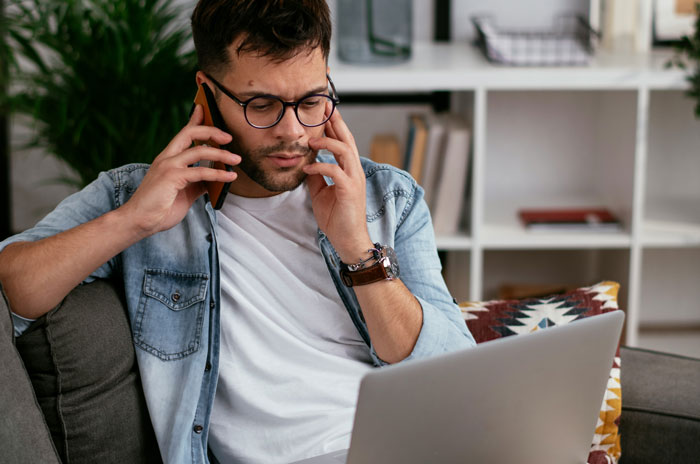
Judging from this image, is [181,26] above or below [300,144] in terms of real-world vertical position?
above

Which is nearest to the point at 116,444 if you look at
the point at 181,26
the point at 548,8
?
the point at 181,26

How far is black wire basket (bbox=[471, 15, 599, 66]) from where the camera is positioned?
96.9 inches

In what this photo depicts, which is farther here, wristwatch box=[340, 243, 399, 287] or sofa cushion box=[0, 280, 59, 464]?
wristwatch box=[340, 243, 399, 287]

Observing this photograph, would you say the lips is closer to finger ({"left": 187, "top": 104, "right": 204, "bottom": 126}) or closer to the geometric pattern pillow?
finger ({"left": 187, "top": 104, "right": 204, "bottom": 126})

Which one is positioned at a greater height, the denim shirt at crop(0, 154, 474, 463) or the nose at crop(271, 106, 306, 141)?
the nose at crop(271, 106, 306, 141)

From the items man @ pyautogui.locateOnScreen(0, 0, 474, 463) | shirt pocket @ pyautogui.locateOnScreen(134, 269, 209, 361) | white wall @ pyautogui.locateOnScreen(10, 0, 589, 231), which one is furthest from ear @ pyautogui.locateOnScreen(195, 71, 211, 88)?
white wall @ pyautogui.locateOnScreen(10, 0, 589, 231)

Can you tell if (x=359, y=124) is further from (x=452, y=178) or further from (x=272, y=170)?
(x=272, y=170)

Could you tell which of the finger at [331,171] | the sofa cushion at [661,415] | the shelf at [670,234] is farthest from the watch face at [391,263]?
the shelf at [670,234]

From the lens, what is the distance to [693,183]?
2.92 metres

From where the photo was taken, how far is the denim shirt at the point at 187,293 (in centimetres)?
137

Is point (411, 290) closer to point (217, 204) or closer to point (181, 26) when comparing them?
point (217, 204)

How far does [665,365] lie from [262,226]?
0.86 m

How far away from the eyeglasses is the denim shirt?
19 cm

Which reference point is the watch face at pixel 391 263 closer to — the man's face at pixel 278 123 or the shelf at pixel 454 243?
the man's face at pixel 278 123
